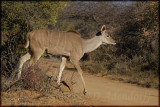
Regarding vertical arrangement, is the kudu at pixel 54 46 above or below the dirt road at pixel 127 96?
above

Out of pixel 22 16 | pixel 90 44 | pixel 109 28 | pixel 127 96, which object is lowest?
pixel 127 96

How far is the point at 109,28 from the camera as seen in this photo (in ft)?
47.3

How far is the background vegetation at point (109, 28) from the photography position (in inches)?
352

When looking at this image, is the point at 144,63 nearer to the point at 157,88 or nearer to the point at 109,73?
the point at 109,73

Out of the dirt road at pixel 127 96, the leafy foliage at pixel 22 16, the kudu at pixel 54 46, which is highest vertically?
the leafy foliage at pixel 22 16

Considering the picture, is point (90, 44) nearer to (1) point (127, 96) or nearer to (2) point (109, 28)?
(1) point (127, 96)

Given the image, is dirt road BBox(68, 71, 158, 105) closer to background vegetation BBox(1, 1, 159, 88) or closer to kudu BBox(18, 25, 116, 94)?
kudu BBox(18, 25, 116, 94)

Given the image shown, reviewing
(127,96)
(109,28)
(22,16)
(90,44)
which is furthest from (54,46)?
(109,28)

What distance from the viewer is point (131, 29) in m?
13.3

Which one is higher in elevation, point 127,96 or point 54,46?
point 54,46

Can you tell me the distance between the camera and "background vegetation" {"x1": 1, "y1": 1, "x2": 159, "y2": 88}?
895cm

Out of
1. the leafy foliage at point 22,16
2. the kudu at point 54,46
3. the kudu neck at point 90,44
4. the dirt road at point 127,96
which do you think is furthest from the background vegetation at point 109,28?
the kudu neck at point 90,44

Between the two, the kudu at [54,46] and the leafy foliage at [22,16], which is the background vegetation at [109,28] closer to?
the leafy foliage at [22,16]

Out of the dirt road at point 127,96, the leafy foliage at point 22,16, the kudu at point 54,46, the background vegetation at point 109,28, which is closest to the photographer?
the dirt road at point 127,96
